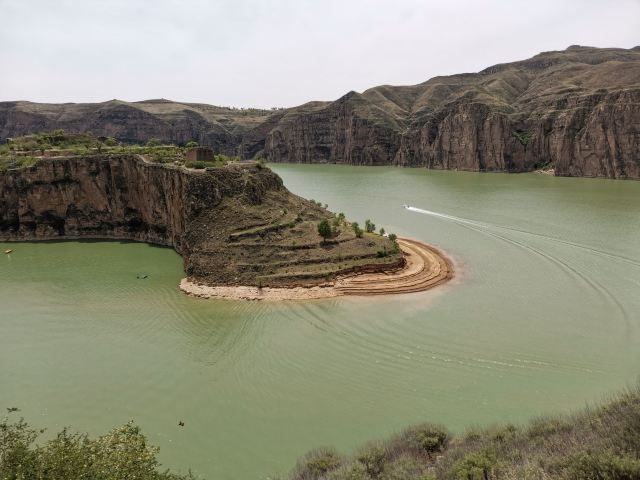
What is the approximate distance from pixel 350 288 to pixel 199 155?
26.0 meters

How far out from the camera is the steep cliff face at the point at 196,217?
129 feet

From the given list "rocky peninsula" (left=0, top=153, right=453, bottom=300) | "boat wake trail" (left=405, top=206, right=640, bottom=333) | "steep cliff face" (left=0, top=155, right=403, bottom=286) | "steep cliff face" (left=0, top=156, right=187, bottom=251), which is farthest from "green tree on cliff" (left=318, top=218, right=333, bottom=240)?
"steep cliff face" (left=0, top=156, right=187, bottom=251)

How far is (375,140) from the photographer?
18625 centimetres

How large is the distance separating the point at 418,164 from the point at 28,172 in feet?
471

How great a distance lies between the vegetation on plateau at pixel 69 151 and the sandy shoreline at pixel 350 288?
1711 cm

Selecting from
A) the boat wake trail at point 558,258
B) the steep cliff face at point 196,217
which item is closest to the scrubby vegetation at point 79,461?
the steep cliff face at point 196,217

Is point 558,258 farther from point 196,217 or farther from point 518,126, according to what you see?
point 518,126

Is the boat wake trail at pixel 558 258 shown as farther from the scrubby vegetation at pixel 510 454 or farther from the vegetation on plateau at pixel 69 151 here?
the vegetation on plateau at pixel 69 151

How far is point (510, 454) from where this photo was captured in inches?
598

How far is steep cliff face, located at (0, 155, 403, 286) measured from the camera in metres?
39.3

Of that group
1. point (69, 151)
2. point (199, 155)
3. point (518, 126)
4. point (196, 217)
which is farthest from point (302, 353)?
point (518, 126)

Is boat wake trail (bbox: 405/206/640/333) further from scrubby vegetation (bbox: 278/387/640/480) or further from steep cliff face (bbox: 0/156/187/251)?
steep cliff face (bbox: 0/156/187/251)

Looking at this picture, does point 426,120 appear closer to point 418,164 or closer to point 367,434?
point 418,164

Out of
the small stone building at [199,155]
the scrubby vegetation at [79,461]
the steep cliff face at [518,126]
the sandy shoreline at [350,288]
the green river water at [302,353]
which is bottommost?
the green river water at [302,353]
